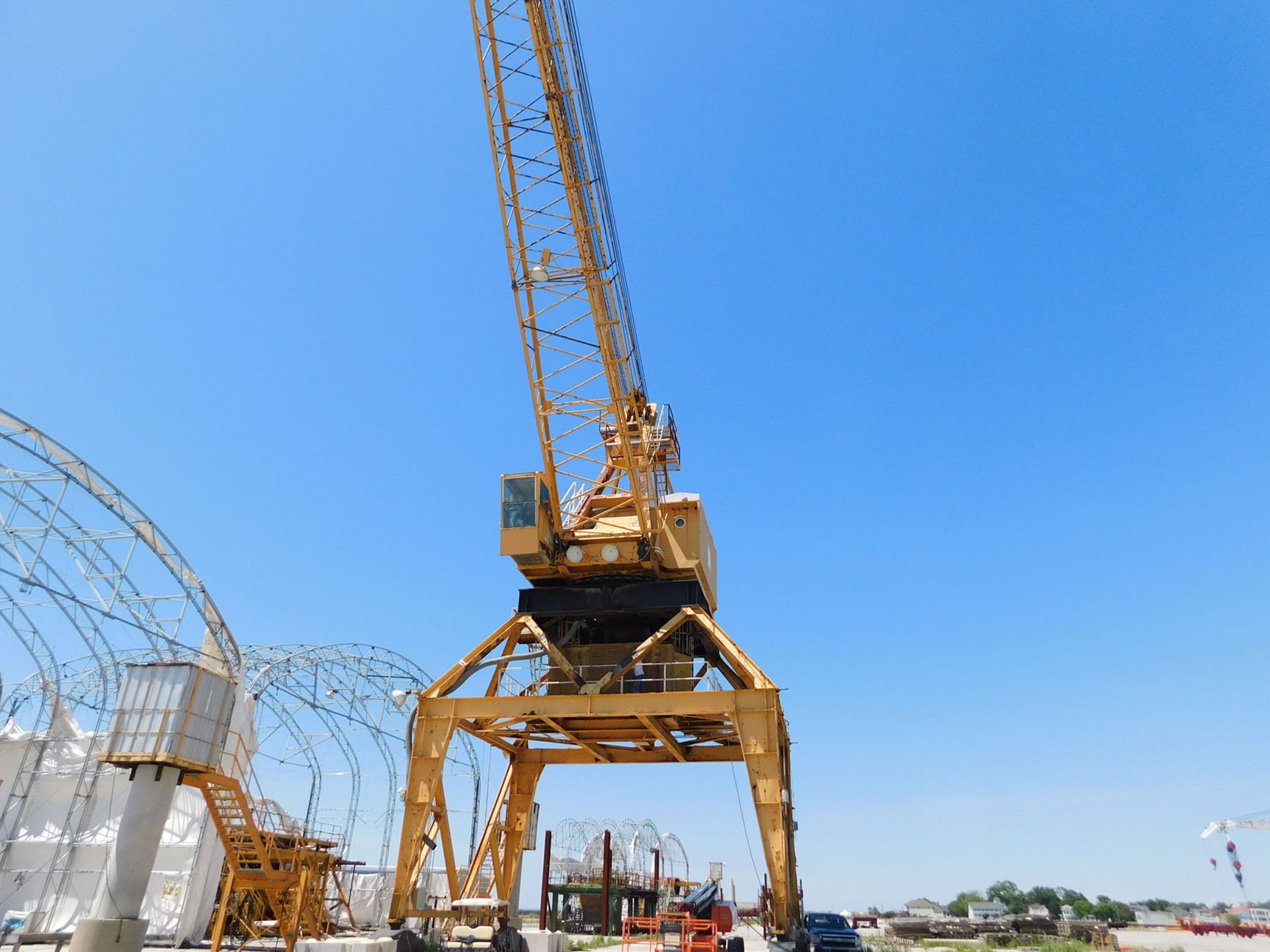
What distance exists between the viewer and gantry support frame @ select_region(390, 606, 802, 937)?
19.4m

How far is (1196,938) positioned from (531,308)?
147 feet

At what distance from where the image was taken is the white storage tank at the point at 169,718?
54.9 feet

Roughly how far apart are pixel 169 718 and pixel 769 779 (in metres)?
13.2

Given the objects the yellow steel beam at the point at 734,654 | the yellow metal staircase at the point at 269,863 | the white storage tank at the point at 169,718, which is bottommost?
the yellow metal staircase at the point at 269,863

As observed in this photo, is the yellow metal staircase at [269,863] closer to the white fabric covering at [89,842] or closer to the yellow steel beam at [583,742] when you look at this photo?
the white fabric covering at [89,842]

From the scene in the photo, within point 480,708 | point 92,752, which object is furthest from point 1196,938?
point 92,752

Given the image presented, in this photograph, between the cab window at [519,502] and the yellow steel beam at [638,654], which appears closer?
the yellow steel beam at [638,654]

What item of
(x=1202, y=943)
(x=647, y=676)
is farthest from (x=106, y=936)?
(x=1202, y=943)

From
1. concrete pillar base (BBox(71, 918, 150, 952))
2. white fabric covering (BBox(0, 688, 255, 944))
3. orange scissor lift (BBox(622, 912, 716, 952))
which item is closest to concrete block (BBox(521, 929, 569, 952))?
orange scissor lift (BBox(622, 912, 716, 952))

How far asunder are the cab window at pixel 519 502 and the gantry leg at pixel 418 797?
5690mm

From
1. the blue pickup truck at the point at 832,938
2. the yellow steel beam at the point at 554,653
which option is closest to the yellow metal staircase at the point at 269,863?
the yellow steel beam at the point at 554,653

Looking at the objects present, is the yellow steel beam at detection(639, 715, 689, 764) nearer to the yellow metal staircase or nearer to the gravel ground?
the yellow metal staircase

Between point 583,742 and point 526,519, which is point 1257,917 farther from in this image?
point 526,519

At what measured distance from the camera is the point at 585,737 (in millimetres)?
24359
